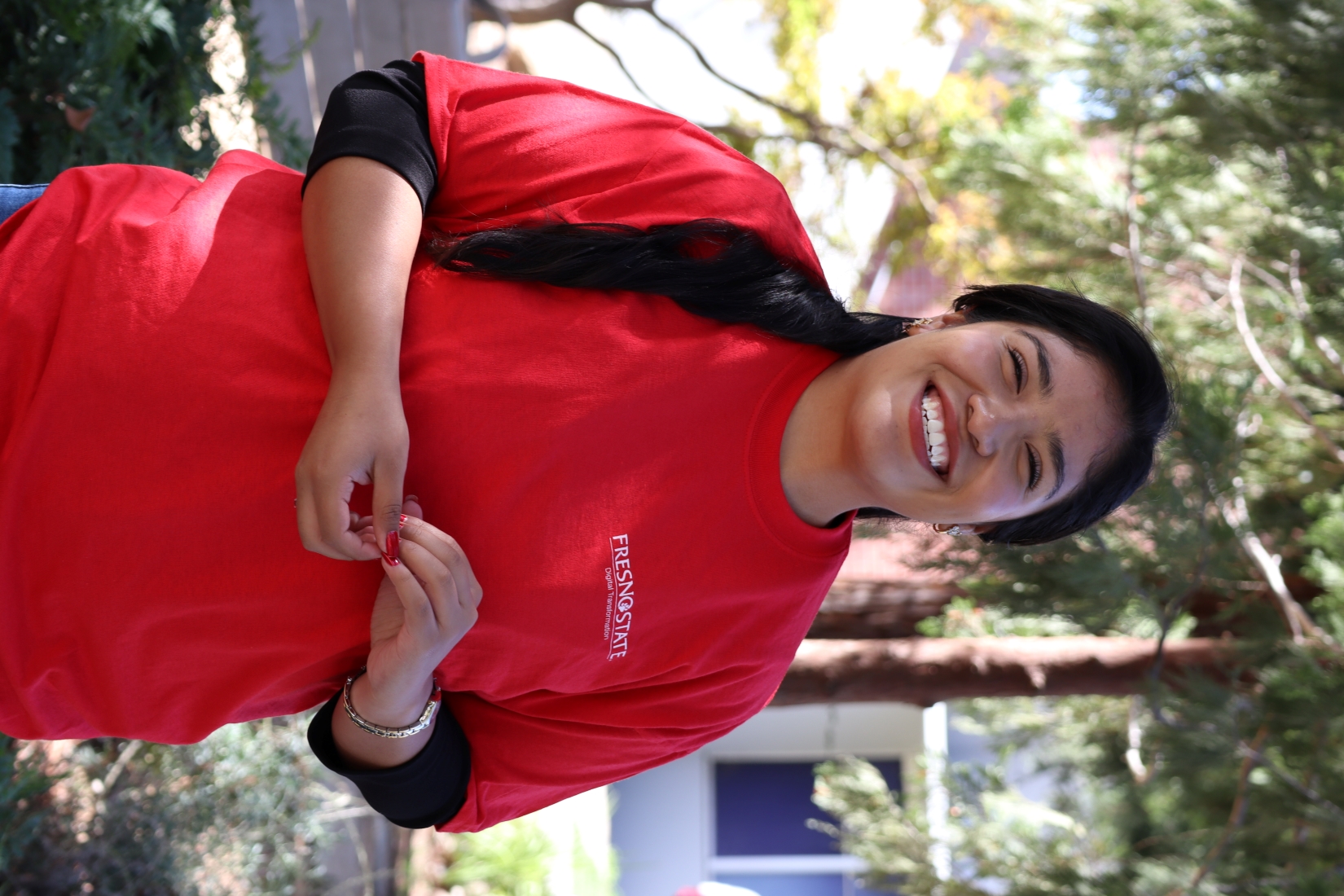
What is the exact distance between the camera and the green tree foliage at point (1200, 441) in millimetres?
2783

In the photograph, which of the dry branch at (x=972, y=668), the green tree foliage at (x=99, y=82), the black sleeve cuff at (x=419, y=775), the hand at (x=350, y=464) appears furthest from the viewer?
the dry branch at (x=972, y=668)

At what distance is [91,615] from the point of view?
1.07 m

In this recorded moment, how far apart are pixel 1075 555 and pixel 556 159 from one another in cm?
220

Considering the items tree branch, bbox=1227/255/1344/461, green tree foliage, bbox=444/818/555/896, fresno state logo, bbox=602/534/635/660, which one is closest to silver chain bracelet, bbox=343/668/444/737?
fresno state logo, bbox=602/534/635/660

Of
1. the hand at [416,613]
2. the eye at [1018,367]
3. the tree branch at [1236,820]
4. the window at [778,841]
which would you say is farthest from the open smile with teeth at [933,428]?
the window at [778,841]

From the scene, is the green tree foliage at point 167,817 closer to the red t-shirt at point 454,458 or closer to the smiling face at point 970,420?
the red t-shirt at point 454,458

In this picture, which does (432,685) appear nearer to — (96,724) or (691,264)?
(96,724)

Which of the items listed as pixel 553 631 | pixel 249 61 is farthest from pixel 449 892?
pixel 553 631

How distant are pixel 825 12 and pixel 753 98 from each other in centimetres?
80

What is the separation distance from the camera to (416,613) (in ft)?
3.50

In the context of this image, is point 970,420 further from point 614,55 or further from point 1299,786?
point 614,55

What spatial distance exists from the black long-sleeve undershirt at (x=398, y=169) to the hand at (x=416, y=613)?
5.1 inches

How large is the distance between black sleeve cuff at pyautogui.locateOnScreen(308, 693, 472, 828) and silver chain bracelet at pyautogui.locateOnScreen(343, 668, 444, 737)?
46 millimetres

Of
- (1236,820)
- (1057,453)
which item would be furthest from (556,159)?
(1236,820)
